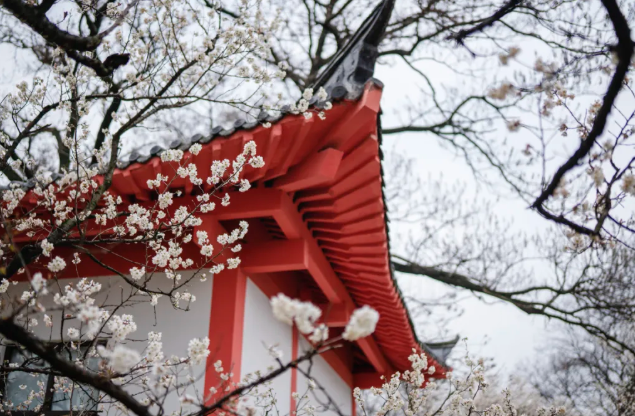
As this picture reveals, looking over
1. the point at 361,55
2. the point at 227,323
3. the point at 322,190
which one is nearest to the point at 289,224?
the point at 322,190

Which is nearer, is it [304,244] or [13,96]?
[13,96]

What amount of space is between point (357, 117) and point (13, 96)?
1801mm

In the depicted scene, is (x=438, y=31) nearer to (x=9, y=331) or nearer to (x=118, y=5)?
(x=118, y=5)

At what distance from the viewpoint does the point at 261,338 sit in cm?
416

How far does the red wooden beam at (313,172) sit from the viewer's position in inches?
127

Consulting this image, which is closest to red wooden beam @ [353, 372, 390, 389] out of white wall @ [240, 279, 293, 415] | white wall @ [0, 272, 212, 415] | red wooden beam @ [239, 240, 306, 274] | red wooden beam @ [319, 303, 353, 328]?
red wooden beam @ [319, 303, 353, 328]

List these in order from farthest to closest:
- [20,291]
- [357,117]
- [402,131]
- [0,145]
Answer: [402,131] → [20,291] → [0,145] → [357,117]

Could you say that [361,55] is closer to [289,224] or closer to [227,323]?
[289,224]

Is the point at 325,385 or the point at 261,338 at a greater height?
the point at 325,385

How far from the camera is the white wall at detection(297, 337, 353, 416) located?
509 cm

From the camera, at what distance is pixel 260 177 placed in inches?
134

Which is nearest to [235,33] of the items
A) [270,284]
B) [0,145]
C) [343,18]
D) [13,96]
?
[13,96]

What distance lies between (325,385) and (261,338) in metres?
1.97

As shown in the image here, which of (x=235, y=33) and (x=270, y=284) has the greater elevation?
(x=235, y=33)
